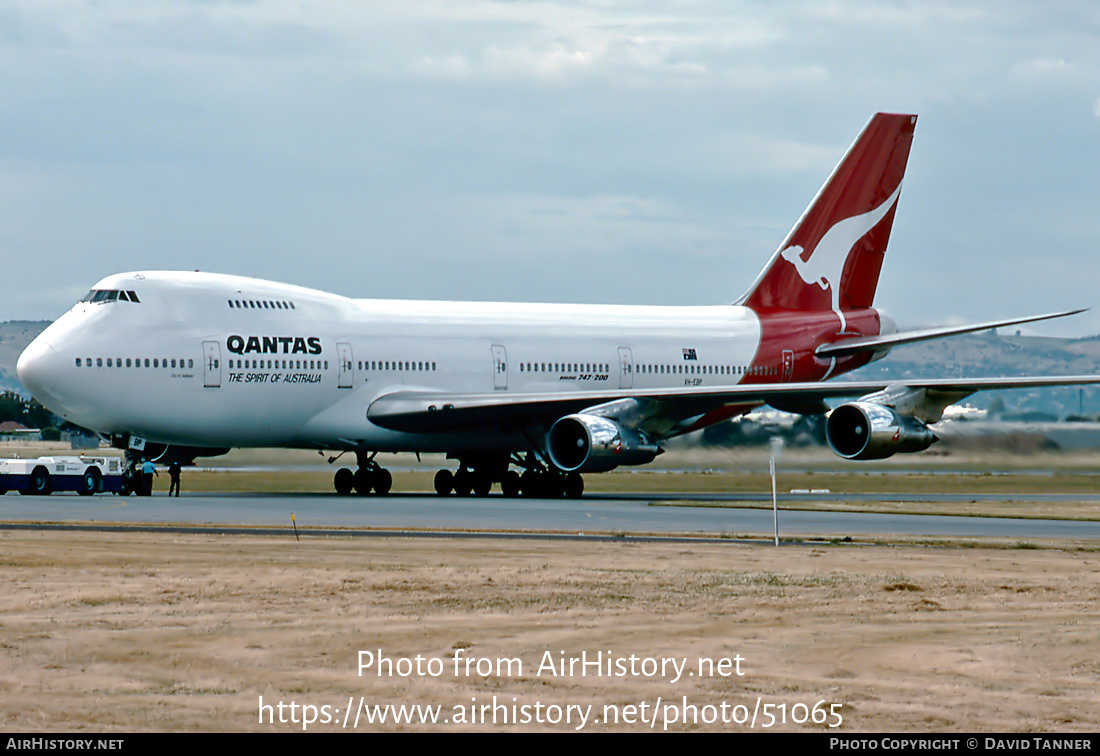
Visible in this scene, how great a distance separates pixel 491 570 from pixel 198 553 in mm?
4148

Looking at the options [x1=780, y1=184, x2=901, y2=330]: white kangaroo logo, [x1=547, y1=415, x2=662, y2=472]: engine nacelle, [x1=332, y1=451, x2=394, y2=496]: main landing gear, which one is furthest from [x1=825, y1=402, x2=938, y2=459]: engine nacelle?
[x1=332, y1=451, x2=394, y2=496]: main landing gear

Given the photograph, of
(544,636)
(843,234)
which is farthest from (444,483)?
(544,636)

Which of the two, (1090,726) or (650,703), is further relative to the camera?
(650,703)

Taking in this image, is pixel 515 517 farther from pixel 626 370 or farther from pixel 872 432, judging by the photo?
pixel 626 370

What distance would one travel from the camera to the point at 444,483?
130ft

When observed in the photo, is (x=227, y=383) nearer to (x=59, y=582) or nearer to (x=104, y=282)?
(x=104, y=282)

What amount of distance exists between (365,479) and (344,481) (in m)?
0.58

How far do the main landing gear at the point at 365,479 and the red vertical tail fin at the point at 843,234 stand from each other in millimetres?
12441

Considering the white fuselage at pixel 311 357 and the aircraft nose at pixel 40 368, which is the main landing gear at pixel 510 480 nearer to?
the white fuselage at pixel 311 357

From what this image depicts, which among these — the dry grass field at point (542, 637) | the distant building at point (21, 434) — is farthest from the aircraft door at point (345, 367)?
the distant building at point (21, 434)

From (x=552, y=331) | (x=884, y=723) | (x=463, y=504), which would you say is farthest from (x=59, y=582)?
(x=552, y=331)

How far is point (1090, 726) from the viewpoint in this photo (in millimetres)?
9133

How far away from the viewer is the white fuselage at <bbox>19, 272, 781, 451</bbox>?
3334 cm

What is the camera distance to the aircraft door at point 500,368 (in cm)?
3878
